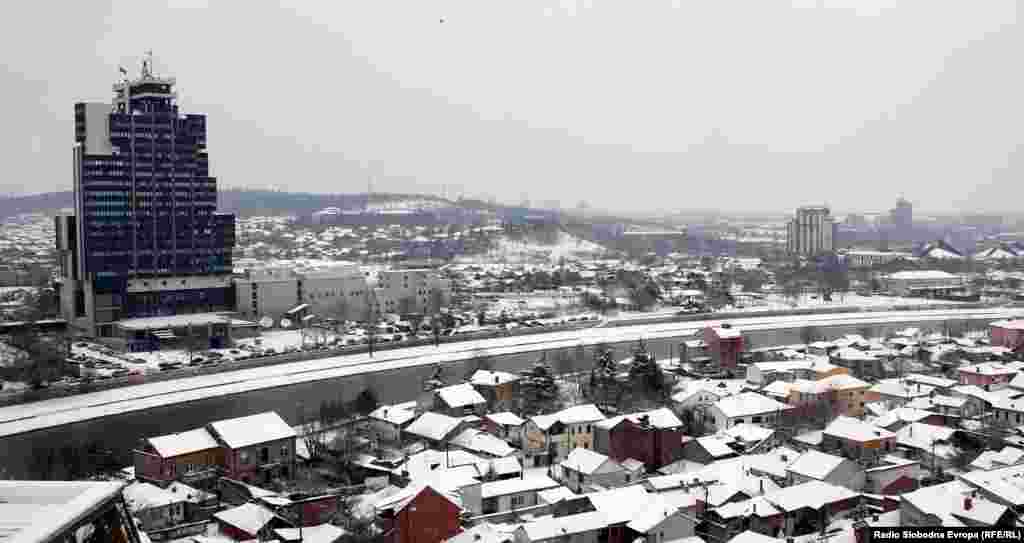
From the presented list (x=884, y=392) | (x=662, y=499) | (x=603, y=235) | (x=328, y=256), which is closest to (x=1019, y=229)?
(x=603, y=235)

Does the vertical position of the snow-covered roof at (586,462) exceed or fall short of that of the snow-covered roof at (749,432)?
it exceeds it

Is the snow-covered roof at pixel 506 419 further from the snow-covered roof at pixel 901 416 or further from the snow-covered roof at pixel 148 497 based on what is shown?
the snow-covered roof at pixel 901 416

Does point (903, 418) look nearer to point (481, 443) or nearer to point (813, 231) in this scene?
point (481, 443)

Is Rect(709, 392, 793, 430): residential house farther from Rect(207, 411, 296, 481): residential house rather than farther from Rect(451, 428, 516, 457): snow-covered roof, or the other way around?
Rect(207, 411, 296, 481): residential house

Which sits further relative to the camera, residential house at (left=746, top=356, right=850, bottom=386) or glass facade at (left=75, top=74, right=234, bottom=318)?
glass facade at (left=75, top=74, right=234, bottom=318)

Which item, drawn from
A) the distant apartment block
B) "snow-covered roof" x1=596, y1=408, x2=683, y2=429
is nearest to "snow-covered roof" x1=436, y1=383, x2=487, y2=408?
"snow-covered roof" x1=596, y1=408, x2=683, y2=429

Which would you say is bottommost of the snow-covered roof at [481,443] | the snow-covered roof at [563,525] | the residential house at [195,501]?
the residential house at [195,501]

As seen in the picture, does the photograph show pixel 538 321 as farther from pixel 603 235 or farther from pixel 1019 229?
pixel 1019 229

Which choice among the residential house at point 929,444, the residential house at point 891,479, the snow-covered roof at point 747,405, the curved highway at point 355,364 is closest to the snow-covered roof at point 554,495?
the residential house at point 891,479

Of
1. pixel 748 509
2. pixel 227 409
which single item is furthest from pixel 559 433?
pixel 227 409
